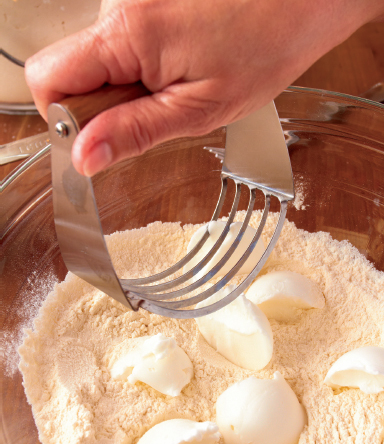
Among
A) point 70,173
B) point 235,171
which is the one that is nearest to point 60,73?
point 70,173

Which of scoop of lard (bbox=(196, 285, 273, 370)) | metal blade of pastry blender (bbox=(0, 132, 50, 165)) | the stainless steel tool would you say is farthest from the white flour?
metal blade of pastry blender (bbox=(0, 132, 50, 165))

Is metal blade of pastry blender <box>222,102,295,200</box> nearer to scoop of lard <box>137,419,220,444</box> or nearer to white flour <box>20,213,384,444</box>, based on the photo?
white flour <box>20,213,384,444</box>

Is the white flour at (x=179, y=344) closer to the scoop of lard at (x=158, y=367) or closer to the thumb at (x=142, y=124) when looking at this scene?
the scoop of lard at (x=158, y=367)

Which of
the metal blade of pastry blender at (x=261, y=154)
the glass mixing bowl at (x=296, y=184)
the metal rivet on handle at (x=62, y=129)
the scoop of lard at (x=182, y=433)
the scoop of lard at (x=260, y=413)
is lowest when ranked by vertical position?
the scoop of lard at (x=260, y=413)

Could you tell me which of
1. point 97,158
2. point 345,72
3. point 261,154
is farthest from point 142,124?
point 345,72

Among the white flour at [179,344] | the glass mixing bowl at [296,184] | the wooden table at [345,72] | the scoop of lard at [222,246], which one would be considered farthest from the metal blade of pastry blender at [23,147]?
the scoop of lard at [222,246]

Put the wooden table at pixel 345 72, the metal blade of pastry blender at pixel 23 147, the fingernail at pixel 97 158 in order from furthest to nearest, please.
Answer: the wooden table at pixel 345 72 → the metal blade of pastry blender at pixel 23 147 → the fingernail at pixel 97 158

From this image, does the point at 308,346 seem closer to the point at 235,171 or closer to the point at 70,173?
the point at 235,171
